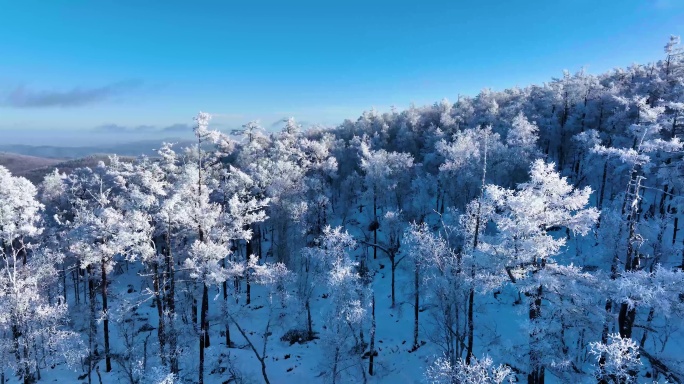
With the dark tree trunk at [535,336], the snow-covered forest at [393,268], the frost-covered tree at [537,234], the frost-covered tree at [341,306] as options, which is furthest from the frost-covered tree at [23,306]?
the dark tree trunk at [535,336]

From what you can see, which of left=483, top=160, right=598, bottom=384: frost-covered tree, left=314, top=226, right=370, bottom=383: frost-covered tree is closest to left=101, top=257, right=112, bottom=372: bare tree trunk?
left=314, top=226, right=370, bottom=383: frost-covered tree

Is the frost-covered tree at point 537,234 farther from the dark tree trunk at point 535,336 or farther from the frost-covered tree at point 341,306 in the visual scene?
the frost-covered tree at point 341,306

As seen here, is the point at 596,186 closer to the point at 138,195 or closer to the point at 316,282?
the point at 316,282

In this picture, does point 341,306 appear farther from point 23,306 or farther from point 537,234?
point 23,306

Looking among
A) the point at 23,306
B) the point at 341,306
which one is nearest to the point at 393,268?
the point at 341,306

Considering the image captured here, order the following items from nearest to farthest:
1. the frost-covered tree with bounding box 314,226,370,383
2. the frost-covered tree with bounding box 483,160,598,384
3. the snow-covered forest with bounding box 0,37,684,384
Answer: the frost-covered tree with bounding box 483,160,598,384 < the snow-covered forest with bounding box 0,37,684,384 < the frost-covered tree with bounding box 314,226,370,383

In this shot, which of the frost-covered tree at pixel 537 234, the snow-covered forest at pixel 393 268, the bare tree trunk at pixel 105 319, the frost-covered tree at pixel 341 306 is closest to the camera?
the frost-covered tree at pixel 537 234

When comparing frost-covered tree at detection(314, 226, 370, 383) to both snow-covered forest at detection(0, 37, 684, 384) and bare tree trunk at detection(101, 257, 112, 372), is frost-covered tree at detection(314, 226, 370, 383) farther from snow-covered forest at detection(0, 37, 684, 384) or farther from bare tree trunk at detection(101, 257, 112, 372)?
bare tree trunk at detection(101, 257, 112, 372)

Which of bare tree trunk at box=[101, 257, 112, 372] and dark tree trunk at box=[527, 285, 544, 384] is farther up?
dark tree trunk at box=[527, 285, 544, 384]
